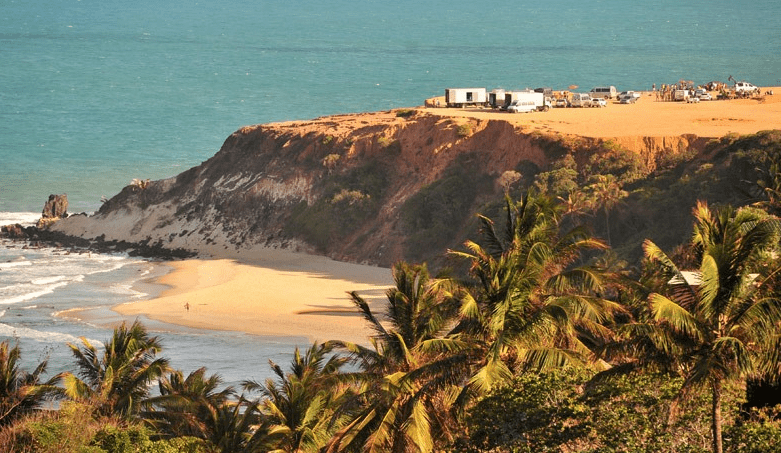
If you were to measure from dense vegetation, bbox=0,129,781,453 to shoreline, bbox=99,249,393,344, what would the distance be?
19.3 m

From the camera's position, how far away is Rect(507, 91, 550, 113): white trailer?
80.1 meters

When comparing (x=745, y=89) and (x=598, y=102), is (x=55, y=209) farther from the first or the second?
(x=745, y=89)

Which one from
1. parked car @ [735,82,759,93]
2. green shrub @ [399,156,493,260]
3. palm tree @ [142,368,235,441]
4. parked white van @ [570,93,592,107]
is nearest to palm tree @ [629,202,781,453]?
palm tree @ [142,368,235,441]

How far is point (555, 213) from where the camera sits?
93.1ft

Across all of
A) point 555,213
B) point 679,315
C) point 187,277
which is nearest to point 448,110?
point 187,277

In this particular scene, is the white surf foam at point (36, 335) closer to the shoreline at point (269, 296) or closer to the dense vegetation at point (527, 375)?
the shoreline at point (269, 296)

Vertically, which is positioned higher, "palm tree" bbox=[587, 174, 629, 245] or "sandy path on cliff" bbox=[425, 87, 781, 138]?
"sandy path on cliff" bbox=[425, 87, 781, 138]

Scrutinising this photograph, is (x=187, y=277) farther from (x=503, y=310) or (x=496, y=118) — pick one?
(x=503, y=310)

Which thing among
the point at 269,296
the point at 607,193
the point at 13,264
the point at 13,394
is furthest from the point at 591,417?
the point at 13,264

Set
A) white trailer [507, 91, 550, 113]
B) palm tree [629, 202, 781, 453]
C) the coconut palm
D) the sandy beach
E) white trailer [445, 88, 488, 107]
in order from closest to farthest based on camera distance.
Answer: palm tree [629, 202, 781, 453] → the coconut palm → the sandy beach → white trailer [507, 91, 550, 113] → white trailer [445, 88, 488, 107]

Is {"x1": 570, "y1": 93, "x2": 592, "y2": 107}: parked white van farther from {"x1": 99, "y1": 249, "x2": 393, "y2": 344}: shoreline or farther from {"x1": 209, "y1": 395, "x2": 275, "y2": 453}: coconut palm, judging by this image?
{"x1": 209, "y1": 395, "x2": 275, "y2": 453}: coconut palm

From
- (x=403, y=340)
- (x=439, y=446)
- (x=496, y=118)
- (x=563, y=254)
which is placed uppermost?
(x=496, y=118)

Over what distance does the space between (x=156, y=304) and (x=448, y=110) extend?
1156 inches

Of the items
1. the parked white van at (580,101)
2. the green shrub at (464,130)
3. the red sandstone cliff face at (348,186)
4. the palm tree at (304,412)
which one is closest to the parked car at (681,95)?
the parked white van at (580,101)
